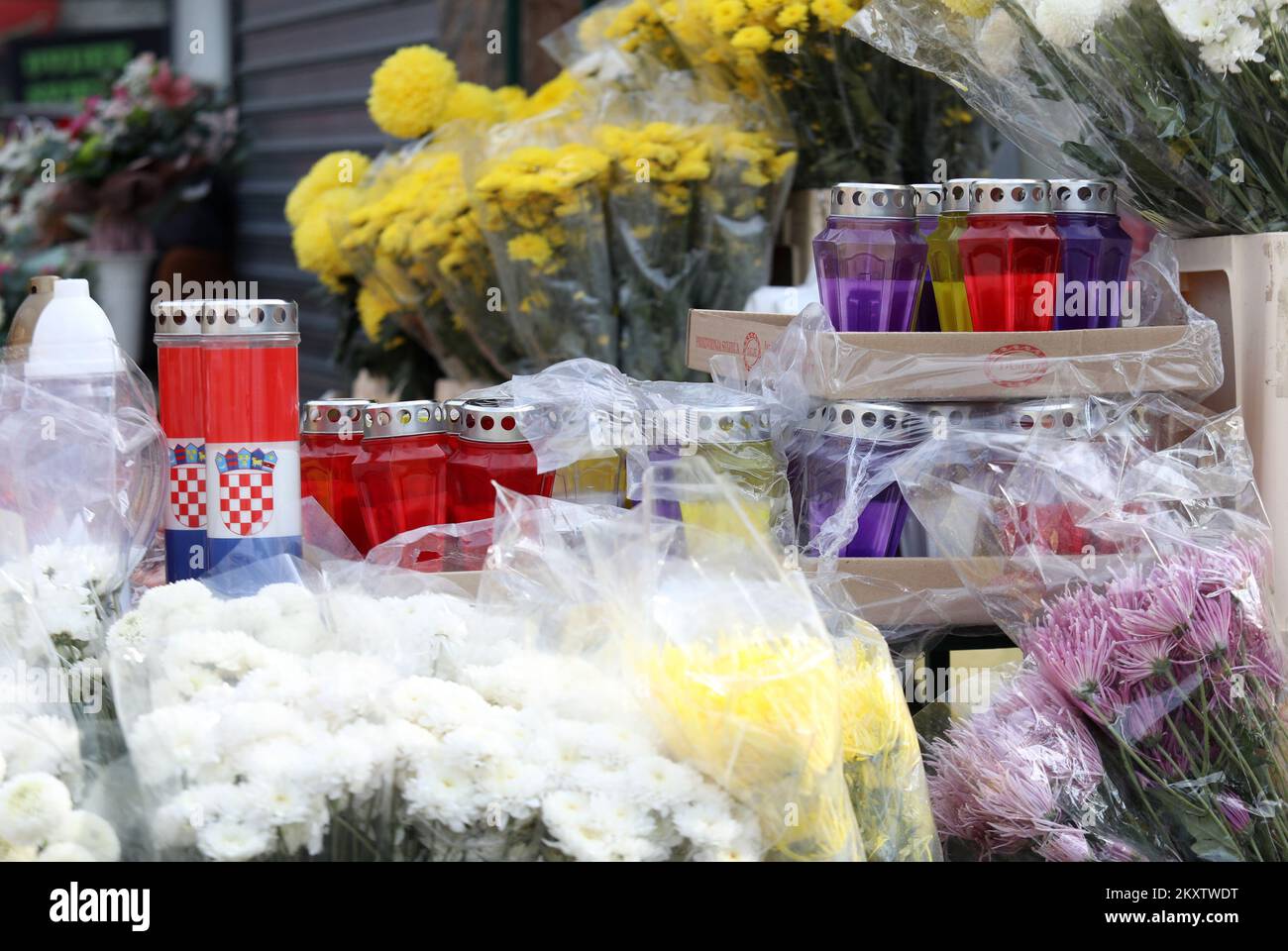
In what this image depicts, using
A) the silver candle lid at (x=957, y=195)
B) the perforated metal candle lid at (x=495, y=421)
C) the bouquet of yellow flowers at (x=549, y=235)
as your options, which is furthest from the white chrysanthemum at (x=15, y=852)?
the bouquet of yellow flowers at (x=549, y=235)

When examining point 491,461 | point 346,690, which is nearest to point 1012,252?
point 491,461

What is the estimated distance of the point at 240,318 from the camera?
1511 mm

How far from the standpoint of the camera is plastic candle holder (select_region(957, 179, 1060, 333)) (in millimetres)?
1643

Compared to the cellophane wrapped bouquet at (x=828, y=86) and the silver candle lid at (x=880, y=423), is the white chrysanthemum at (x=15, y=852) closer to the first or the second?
the silver candle lid at (x=880, y=423)

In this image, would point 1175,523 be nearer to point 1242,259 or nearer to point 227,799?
point 1242,259

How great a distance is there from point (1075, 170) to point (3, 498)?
1315 millimetres

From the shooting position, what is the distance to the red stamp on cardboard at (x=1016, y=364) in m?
1.64

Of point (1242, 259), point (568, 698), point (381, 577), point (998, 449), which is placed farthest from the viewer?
point (1242, 259)

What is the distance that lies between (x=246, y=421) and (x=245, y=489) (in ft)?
0.23

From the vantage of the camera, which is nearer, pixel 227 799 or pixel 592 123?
pixel 227 799

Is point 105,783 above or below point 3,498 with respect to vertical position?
below

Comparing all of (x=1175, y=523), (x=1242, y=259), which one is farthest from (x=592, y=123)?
(x=1175, y=523)

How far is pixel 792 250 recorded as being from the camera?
2.89 m

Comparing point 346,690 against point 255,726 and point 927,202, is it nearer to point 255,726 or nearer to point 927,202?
point 255,726
